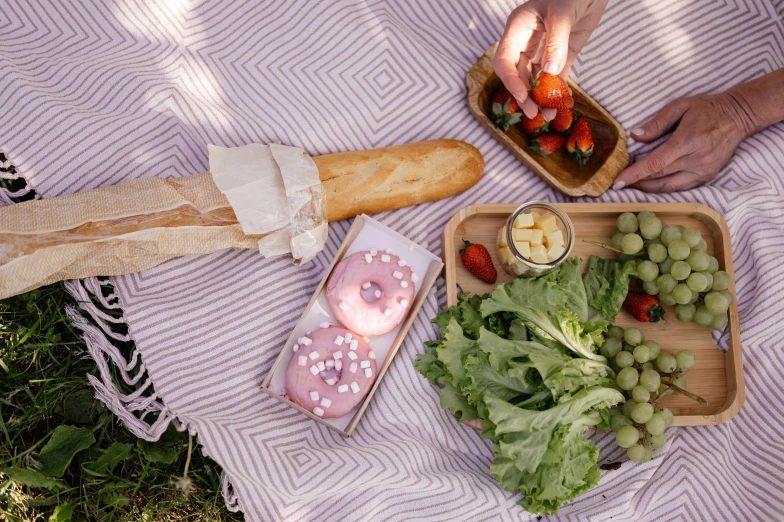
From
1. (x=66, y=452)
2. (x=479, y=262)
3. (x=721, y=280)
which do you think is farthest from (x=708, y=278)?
(x=66, y=452)

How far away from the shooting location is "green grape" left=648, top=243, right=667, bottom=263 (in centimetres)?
152

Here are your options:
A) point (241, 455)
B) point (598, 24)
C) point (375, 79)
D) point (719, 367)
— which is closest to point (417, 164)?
point (375, 79)

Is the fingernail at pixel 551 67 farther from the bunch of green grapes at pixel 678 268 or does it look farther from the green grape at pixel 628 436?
the green grape at pixel 628 436

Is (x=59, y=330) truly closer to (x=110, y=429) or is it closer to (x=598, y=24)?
(x=110, y=429)

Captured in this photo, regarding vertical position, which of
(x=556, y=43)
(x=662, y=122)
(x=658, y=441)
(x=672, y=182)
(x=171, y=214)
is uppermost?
(x=171, y=214)

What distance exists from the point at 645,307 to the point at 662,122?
0.57 meters

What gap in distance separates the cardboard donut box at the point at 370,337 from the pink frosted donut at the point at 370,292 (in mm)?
42

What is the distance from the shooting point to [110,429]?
1565 mm

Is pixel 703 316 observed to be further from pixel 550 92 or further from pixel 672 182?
pixel 550 92

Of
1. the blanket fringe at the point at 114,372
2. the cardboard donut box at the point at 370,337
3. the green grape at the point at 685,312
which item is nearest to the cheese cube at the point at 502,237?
the cardboard donut box at the point at 370,337

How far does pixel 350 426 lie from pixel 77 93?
1.09 m

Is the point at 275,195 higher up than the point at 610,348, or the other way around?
the point at 275,195

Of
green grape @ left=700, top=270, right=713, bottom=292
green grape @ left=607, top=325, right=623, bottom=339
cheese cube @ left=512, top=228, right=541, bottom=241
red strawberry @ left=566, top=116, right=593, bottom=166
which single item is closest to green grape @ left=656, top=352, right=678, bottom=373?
green grape @ left=607, top=325, right=623, bottom=339

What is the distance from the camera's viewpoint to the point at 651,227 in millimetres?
1537
